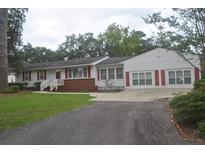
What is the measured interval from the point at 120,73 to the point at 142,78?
114 inches

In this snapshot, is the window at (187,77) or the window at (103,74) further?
the window at (103,74)

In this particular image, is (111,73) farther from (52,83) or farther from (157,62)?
(52,83)

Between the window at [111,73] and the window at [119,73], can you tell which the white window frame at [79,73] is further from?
the window at [119,73]

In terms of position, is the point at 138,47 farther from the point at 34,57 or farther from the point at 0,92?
the point at 0,92

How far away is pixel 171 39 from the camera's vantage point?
1780cm

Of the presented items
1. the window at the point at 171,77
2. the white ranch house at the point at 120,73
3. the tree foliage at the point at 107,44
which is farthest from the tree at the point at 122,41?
the window at the point at 171,77

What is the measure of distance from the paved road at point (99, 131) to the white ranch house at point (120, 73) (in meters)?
17.0

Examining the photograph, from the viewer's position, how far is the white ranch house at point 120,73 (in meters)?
29.4

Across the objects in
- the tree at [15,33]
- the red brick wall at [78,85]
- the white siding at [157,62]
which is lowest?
the red brick wall at [78,85]

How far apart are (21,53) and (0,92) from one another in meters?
14.1

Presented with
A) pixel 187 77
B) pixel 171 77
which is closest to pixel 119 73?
pixel 171 77

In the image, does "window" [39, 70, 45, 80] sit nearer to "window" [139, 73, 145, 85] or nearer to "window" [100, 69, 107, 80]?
"window" [100, 69, 107, 80]

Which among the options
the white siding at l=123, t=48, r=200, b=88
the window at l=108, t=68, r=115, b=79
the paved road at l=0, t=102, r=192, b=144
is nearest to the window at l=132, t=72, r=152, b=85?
the white siding at l=123, t=48, r=200, b=88

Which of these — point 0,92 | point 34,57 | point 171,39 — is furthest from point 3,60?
point 34,57
